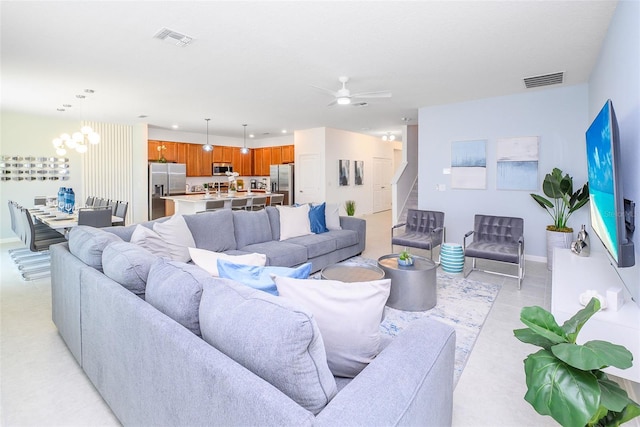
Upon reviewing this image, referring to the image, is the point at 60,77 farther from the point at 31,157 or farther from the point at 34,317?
the point at 31,157

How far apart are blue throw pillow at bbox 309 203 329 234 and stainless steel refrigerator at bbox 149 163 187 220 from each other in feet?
16.6

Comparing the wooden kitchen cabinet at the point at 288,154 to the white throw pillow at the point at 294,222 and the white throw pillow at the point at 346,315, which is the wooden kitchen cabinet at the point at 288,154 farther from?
the white throw pillow at the point at 346,315

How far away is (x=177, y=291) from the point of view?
4.81 feet

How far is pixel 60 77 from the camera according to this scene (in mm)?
4469

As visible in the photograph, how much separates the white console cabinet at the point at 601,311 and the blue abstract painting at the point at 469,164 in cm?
276

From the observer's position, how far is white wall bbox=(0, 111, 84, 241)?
673cm

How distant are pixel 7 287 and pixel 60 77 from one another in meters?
2.72

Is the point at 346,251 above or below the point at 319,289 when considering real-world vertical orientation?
below

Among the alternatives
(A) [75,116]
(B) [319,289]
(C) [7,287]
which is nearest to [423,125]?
(B) [319,289]

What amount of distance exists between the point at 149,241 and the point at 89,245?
2.80ft

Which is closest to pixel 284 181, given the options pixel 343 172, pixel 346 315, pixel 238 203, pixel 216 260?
pixel 343 172

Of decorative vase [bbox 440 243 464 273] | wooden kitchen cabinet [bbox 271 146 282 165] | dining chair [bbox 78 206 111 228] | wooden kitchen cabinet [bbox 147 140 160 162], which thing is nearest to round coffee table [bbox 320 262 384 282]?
decorative vase [bbox 440 243 464 273]

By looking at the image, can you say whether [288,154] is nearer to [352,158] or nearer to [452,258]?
[352,158]

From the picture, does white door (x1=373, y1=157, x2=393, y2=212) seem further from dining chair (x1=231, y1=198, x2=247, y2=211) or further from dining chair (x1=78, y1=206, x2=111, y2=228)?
dining chair (x1=78, y1=206, x2=111, y2=228)
